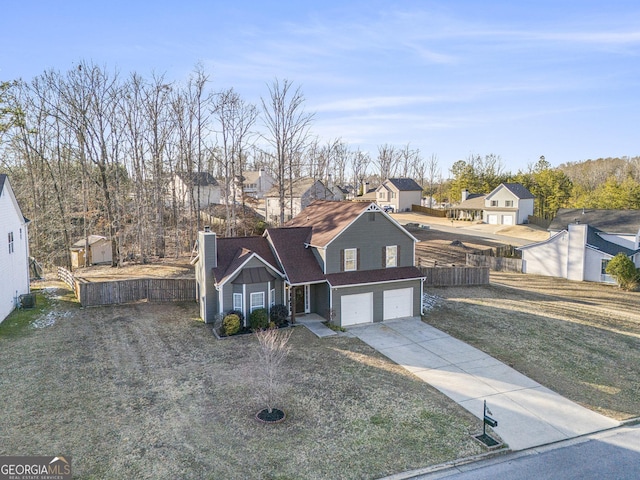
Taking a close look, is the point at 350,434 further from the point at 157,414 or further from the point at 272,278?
the point at 272,278

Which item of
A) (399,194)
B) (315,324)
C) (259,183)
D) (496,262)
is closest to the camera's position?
(315,324)

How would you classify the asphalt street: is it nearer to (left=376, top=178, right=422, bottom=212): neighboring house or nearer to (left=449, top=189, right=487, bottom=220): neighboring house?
(left=449, top=189, right=487, bottom=220): neighboring house

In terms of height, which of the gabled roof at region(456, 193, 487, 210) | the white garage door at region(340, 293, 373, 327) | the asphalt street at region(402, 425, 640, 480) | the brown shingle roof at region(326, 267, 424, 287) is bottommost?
the asphalt street at region(402, 425, 640, 480)

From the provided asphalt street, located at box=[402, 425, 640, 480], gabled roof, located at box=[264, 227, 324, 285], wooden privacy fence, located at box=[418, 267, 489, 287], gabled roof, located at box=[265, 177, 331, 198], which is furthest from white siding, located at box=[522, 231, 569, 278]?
gabled roof, located at box=[265, 177, 331, 198]

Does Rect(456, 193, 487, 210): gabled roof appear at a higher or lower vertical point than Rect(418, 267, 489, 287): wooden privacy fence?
higher

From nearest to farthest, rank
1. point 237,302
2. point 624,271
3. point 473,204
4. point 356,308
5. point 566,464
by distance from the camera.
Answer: point 566,464 → point 237,302 → point 356,308 → point 624,271 → point 473,204

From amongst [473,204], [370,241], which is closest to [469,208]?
[473,204]

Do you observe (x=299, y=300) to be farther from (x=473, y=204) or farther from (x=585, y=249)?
(x=473, y=204)
